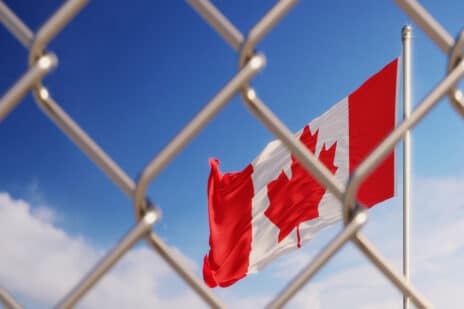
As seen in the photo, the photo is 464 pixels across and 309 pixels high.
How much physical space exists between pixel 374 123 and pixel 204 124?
587 cm

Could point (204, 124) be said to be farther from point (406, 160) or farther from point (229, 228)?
point (229, 228)

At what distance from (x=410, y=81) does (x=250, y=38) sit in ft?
18.4

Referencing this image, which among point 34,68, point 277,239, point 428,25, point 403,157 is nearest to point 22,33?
point 34,68

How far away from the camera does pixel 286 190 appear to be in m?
6.84

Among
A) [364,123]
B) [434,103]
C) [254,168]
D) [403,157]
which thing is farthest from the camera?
[254,168]

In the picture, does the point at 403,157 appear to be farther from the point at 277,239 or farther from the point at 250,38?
the point at 250,38

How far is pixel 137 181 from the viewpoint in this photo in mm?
714

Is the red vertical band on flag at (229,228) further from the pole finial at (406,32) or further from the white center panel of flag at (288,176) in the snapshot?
the pole finial at (406,32)

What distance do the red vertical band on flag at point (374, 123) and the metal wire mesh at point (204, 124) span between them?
5.17 metres

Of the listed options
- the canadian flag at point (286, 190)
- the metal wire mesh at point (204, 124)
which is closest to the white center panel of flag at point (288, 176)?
the canadian flag at point (286, 190)

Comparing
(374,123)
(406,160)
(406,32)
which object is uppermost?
(406,32)

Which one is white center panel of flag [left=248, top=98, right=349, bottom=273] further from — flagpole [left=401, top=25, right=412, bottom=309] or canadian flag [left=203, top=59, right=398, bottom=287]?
A: flagpole [left=401, top=25, right=412, bottom=309]

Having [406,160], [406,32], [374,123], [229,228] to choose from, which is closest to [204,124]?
[406,160]

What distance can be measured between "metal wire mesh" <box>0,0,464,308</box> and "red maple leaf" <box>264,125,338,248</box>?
5856mm
